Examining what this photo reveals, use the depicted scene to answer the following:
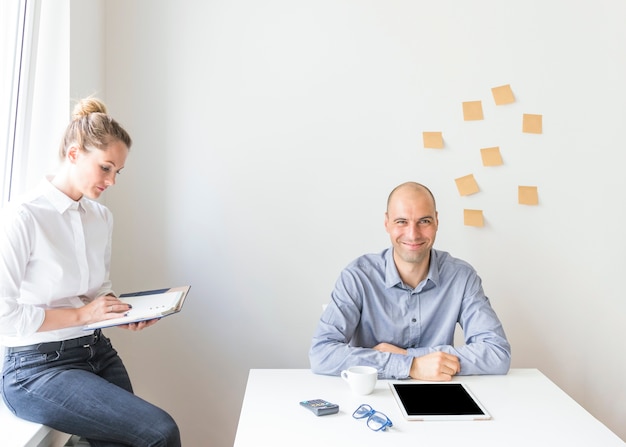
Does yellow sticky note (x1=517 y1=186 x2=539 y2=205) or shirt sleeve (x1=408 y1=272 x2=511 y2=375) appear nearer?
shirt sleeve (x1=408 y1=272 x2=511 y2=375)

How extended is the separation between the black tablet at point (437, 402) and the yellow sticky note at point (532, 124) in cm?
149

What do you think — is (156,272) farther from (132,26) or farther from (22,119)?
(132,26)

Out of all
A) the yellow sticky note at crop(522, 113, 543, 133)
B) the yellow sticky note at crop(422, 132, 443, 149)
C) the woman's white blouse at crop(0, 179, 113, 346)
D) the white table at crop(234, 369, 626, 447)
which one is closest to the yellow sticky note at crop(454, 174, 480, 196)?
the yellow sticky note at crop(422, 132, 443, 149)

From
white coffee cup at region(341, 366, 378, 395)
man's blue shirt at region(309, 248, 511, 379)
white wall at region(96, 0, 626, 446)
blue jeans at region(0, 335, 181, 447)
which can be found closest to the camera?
white coffee cup at region(341, 366, 378, 395)

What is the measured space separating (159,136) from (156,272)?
61 centimetres

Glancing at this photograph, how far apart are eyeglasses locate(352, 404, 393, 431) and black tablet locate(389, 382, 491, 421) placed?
0.07m

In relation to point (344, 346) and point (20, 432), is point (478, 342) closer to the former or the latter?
point (344, 346)

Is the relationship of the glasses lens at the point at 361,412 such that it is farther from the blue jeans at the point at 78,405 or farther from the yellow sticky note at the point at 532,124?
the yellow sticky note at the point at 532,124

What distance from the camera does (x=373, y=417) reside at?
1.46 m

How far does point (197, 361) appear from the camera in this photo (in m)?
2.73

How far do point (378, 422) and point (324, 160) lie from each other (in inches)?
58.8

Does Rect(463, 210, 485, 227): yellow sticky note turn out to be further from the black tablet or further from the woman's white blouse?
the woman's white blouse

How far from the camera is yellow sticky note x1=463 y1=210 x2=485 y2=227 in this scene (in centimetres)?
276

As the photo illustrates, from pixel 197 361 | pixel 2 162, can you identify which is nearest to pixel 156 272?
pixel 197 361
